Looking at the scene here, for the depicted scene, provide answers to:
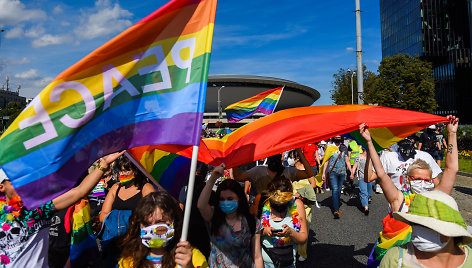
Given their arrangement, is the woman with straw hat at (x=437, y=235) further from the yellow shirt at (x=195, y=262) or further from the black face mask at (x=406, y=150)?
the black face mask at (x=406, y=150)

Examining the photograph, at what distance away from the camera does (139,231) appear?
8.81ft

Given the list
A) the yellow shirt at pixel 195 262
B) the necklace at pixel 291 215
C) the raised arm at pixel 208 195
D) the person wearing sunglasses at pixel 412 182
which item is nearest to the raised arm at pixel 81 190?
the yellow shirt at pixel 195 262

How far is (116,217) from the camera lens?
11.6ft

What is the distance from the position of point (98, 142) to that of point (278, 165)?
2.60 m

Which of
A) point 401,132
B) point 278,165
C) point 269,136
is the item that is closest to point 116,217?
point 269,136

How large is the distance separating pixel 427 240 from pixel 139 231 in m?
1.87

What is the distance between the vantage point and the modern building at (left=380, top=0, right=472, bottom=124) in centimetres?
4678

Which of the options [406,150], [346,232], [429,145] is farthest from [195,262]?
[429,145]

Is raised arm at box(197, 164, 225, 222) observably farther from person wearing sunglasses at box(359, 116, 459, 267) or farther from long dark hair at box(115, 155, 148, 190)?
person wearing sunglasses at box(359, 116, 459, 267)

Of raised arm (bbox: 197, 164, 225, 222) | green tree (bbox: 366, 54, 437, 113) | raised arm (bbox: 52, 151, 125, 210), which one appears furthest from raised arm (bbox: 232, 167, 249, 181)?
green tree (bbox: 366, 54, 437, 113)

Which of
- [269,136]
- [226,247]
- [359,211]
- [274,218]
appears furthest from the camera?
[359,211]

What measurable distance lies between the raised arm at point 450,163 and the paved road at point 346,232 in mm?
2165

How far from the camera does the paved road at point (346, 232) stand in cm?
520

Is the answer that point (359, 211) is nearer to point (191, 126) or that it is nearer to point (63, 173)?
point (191, 126)
